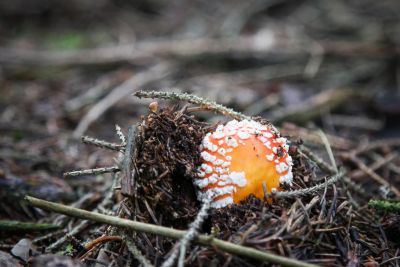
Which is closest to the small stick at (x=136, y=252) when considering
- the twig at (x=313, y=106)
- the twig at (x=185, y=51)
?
the twig at (x=313, y=106)

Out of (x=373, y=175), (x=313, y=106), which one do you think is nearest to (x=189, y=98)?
(x=373, y=175)

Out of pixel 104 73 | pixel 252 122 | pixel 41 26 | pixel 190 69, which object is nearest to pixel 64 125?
pixel 104 73

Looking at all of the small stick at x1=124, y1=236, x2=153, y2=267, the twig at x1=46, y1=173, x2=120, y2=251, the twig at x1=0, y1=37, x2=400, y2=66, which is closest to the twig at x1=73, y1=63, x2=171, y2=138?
the twig at x1=0, y1=37, x2=400, y2=66

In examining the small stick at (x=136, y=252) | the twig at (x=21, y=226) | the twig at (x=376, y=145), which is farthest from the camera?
the twig at (x=376, y=145)

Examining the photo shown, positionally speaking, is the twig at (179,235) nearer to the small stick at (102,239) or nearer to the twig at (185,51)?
the small stick at (102,239)

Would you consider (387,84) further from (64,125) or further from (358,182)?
(64,125)

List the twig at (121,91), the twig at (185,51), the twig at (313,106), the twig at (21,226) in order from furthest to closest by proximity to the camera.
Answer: the twig at (185,51)
the twig at (313,106)
the twig at (121,91)
the twig at (21,226)
